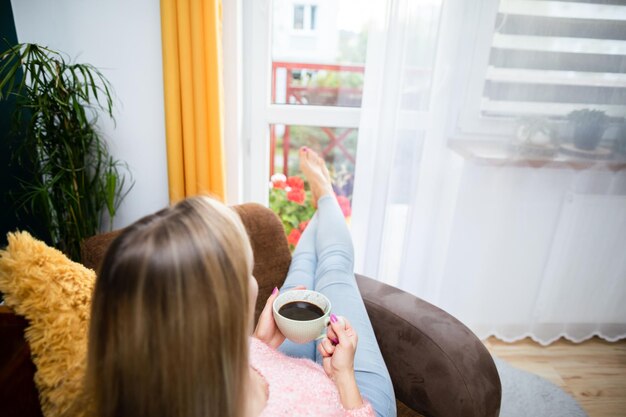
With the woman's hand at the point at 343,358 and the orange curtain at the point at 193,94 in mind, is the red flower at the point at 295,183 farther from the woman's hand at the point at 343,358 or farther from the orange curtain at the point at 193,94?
the woman's hand at the point at 343,358

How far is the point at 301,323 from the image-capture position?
78 cm

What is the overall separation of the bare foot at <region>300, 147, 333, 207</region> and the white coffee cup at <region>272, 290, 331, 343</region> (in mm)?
686

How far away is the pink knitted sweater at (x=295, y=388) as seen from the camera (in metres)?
0.76

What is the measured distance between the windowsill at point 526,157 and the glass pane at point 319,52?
50cm

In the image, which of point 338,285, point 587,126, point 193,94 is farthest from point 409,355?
point 587,126

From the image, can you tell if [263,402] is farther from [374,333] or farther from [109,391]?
[374,333]

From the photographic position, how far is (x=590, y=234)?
175 centimetres

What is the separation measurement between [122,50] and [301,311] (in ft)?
3.83

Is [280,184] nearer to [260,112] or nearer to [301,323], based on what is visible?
[260,112]

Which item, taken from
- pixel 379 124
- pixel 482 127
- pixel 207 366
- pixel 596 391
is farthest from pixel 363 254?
pixel 207 366

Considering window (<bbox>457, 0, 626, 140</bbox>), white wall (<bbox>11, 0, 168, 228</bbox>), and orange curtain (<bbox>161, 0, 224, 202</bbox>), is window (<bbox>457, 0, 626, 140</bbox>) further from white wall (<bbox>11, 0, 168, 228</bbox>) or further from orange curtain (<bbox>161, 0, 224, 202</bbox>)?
white wall (<bbox>11, 0, 168, 228</bbox>)

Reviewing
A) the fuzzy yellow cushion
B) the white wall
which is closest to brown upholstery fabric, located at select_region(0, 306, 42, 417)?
the fuzzy yellow cushion

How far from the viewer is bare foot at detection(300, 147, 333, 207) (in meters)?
1.52

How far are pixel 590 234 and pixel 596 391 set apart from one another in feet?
2.21
